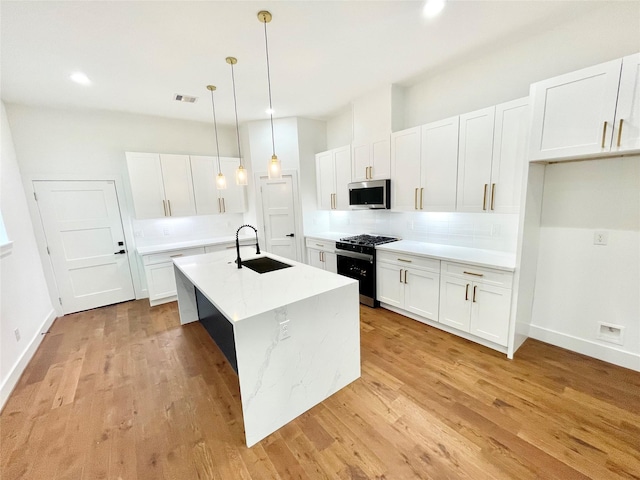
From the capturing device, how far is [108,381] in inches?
94.7

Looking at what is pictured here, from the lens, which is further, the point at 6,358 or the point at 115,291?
the point at 115,291

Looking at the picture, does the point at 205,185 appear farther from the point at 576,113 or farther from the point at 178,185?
the point at 576,113

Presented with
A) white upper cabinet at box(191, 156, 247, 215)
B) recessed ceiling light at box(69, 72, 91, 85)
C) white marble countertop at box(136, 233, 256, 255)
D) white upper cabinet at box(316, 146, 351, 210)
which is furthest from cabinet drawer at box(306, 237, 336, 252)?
recessed ceiling light at box(69, 72, 91, 85)

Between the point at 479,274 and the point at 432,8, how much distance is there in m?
2.33

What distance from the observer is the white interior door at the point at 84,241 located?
12.2 feet

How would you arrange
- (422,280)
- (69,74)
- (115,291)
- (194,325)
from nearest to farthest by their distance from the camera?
(69,74)
(422,280)
(194,325)
(115,291)

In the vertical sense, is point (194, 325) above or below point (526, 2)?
below

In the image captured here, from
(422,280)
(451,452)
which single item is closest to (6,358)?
(451,452)

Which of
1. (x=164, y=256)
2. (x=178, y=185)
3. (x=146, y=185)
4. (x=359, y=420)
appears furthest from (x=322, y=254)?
(x=146, y=185)

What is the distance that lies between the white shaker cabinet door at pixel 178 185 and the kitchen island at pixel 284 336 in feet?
7.56

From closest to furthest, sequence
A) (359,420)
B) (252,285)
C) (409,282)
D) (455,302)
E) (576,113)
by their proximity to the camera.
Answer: (359,420) → (576,113) → (252,285) → (455,302) → (409,282)

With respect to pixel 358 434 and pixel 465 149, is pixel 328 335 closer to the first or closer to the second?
pixel 358 434

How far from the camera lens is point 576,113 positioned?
6.51 feet

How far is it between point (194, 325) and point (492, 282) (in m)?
3.58
